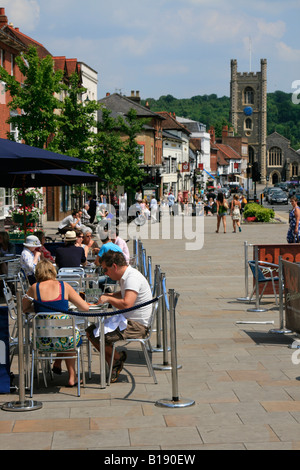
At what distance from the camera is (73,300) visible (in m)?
7.81

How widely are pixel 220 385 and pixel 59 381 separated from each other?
70.2 inches

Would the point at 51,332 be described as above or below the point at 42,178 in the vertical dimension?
below

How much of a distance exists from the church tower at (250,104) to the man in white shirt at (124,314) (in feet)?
564

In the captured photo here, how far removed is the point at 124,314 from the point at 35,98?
22431mm

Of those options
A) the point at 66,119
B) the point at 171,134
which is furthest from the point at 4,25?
the point at 171,134

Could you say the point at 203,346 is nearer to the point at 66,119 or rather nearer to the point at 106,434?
the point at 106,434

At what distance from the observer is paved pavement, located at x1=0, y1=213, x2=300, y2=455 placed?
5875 millimetres

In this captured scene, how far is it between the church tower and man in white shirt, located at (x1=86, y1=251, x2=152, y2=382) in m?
→ 172

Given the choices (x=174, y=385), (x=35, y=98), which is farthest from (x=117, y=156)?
(x=174, y=385)

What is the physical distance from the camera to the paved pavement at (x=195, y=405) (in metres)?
5.88

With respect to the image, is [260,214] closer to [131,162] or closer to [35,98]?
[35,98]

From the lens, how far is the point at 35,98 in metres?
29.2

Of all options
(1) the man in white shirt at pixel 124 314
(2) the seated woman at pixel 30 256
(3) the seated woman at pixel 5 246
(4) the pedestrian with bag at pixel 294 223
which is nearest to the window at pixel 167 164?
(4) the pedestrian with bag at pixel 294 223

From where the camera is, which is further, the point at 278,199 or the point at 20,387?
the point at 278,199
